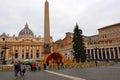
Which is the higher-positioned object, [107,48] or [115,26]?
[115,26]

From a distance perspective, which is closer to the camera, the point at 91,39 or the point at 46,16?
the point at 46,16

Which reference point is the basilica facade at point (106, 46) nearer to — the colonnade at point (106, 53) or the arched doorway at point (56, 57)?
the colonnade at point (106, 53)

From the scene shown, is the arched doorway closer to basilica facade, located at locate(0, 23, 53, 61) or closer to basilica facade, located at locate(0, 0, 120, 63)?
basilica facade, located at locate(0, 0, 120, 63)

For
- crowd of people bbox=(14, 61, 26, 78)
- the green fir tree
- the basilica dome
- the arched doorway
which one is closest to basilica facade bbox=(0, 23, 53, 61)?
the basilica dome

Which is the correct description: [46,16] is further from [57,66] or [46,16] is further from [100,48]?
[100,48]

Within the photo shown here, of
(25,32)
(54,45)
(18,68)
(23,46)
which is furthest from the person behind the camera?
(25,32)

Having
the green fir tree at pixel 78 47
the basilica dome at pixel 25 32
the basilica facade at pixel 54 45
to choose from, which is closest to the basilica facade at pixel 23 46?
the basilica facade at pixel 54 45

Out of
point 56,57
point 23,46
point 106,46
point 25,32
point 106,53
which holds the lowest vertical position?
point 56,57

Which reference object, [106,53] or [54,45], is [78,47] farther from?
[54,45]

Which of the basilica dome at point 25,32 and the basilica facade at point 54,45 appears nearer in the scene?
the basilica facade at point 54,45

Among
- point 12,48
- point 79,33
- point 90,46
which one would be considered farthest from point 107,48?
point 12,48

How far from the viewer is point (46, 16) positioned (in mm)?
36500

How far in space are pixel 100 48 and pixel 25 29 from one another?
70660mm

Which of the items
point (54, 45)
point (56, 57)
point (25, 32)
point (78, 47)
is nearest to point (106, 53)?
point (78, 47)
